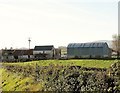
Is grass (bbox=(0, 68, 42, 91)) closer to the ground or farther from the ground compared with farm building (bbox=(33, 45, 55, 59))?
closer to the ground

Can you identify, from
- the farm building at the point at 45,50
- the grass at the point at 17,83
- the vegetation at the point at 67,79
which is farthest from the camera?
the farm building at the point at 45,50

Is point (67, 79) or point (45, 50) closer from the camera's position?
point (67, 79)

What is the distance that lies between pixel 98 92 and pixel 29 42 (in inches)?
3498

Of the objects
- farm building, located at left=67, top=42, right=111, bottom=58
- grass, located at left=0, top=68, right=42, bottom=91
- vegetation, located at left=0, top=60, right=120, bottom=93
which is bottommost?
grass, located at left=0, top=68, right=42, bottom=91

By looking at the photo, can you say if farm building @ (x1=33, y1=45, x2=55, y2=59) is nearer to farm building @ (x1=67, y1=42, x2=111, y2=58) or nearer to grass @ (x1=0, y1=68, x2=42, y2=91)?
farm building @ (x1=67, y1=42, x2=111, y2=58)

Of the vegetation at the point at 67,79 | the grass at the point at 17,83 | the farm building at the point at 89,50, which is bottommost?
the grass at the point at 17,83

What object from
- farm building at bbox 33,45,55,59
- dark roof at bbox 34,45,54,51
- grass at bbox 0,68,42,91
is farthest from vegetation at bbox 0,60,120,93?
dark roof at bbox 34,45,54,51

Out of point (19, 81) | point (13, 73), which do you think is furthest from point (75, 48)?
point (19, 81)

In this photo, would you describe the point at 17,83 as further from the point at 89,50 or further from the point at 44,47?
the point at 44,47

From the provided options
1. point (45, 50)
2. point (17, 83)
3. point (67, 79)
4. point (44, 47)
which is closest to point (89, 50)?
point (45, 50)

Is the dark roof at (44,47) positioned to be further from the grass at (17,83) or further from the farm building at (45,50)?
the grass at (17,83)

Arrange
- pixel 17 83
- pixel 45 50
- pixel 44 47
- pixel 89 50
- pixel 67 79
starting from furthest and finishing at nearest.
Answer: pixel 44 47 → pixel 45 50 → pixel 89 50 → pixel 17 83 → pixel 67 79

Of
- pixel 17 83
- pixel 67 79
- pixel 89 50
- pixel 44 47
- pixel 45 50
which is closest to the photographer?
pixel 67 79

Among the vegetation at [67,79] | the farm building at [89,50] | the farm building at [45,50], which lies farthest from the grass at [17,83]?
the farm building at [45,50]
